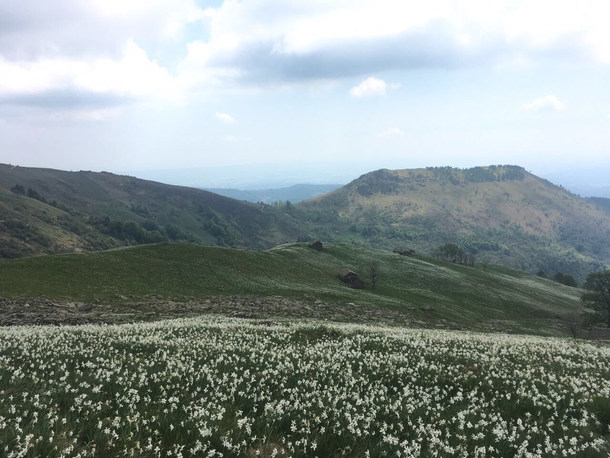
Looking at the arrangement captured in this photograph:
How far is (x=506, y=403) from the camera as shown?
30.6 ft

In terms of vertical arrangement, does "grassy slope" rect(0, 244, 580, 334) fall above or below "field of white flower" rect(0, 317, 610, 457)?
below

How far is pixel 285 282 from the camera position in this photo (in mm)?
74750

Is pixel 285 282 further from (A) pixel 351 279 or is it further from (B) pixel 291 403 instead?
(B) pixel 291 403

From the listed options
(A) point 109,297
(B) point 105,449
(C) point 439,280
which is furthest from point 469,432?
(C) point 439,280

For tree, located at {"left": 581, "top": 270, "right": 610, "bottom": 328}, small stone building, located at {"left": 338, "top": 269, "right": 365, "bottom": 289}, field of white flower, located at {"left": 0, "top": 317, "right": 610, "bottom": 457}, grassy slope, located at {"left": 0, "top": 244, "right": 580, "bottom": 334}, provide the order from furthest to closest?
small stone building, located at {"left": 338, "top": 269, "right": 365, "bottom": 289} < tree, located at {"left": 581, "top": 270, "right": 610, "bottom": 328} < grassy slope, located at {"left": 0, "top": 244, "right": 580, "bottom": 334} < field of white flower, located at {"left": 0, "top": 317, "right": 610, "bottom": 457}

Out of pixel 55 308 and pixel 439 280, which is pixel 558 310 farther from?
pixel 55 308

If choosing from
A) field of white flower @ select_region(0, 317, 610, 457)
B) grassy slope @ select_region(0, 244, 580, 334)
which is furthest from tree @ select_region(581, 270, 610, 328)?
field of white flower @ select_region(0, 317, 610, 457)

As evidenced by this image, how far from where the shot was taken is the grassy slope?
5303cm

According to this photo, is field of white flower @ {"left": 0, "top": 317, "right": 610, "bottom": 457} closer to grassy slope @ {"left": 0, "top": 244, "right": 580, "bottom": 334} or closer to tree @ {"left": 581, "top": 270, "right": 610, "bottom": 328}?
grassy slope @ {"left": 0, "top": 244, "right": 580, "bottom": 334}

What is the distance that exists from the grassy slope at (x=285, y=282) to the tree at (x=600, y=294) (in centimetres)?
750

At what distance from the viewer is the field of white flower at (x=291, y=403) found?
6.05 meters

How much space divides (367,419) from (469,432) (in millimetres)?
2510

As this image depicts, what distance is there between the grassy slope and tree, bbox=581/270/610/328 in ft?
24.6

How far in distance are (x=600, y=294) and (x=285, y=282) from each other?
68.1 metres
